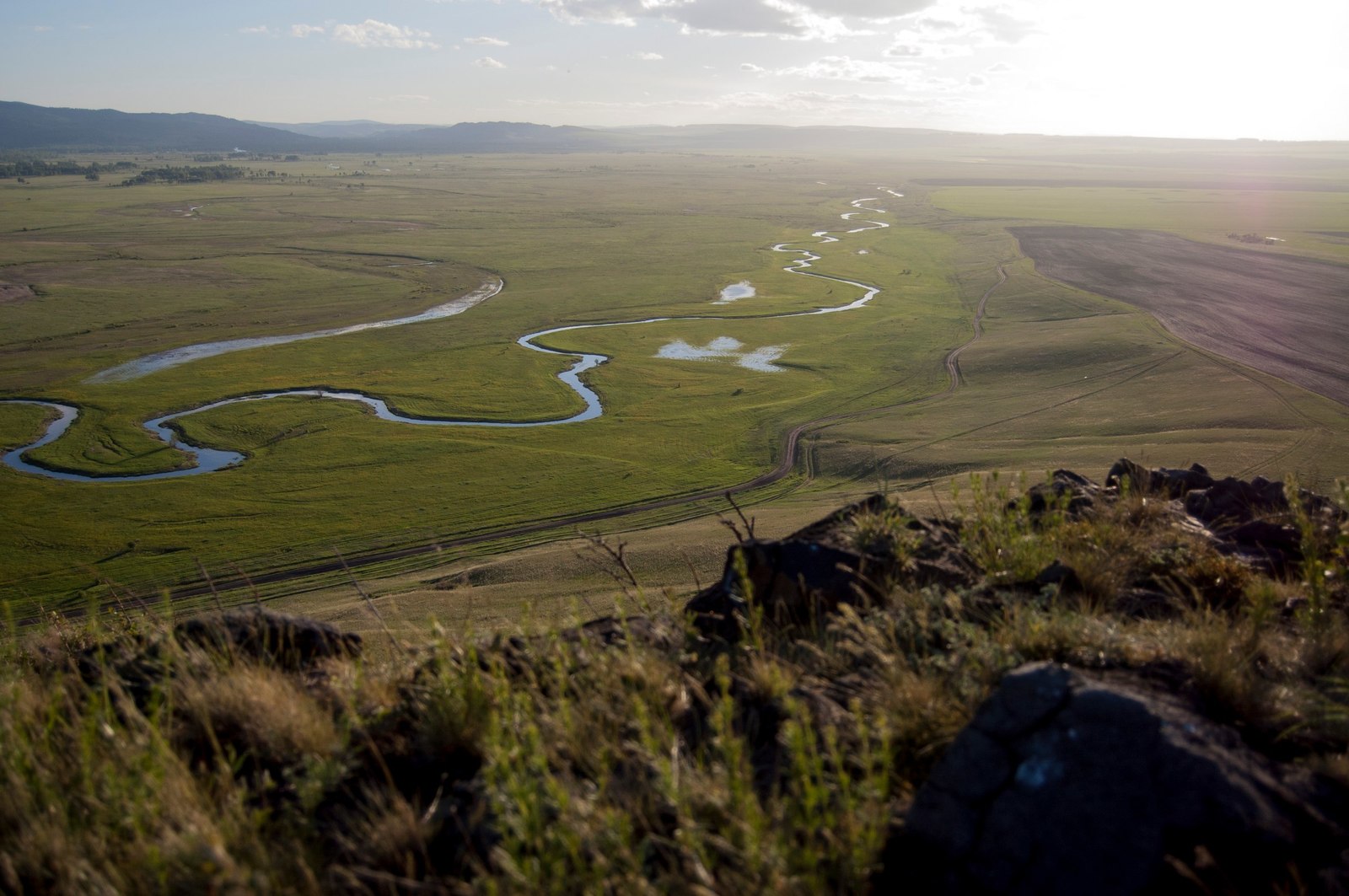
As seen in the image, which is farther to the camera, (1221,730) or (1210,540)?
(1210,540)

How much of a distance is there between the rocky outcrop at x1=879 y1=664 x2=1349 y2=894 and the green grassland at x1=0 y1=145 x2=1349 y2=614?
5556 mm

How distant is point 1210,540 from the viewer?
865 centimetres

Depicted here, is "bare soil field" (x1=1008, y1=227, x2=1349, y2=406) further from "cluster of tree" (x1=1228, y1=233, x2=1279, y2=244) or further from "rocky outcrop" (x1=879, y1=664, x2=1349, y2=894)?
"rocky outcrop" (x1=879, y1=664, x2=1349, y2=894)

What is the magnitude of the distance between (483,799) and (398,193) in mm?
193954

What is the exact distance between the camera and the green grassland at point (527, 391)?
34906mm

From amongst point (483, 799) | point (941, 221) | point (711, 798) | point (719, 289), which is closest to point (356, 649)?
point (483, 799)

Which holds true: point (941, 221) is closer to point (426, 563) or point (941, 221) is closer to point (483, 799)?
point (426, 563)

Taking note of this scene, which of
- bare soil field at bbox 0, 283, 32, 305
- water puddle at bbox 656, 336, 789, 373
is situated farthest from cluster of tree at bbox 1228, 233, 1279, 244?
bare soil field at bbox 0, 283, 32, 305

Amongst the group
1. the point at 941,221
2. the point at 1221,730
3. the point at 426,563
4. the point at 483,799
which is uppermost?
the point at 941,221

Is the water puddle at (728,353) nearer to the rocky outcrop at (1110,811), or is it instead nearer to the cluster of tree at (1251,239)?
the rocky outcrop at (1110,811)

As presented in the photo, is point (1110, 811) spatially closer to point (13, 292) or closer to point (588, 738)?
point (588, 738)

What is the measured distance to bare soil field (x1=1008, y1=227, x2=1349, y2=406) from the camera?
50.4 m

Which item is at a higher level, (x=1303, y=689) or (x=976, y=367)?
(x=1303, y=689)

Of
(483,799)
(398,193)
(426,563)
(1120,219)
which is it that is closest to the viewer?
(483,799)
